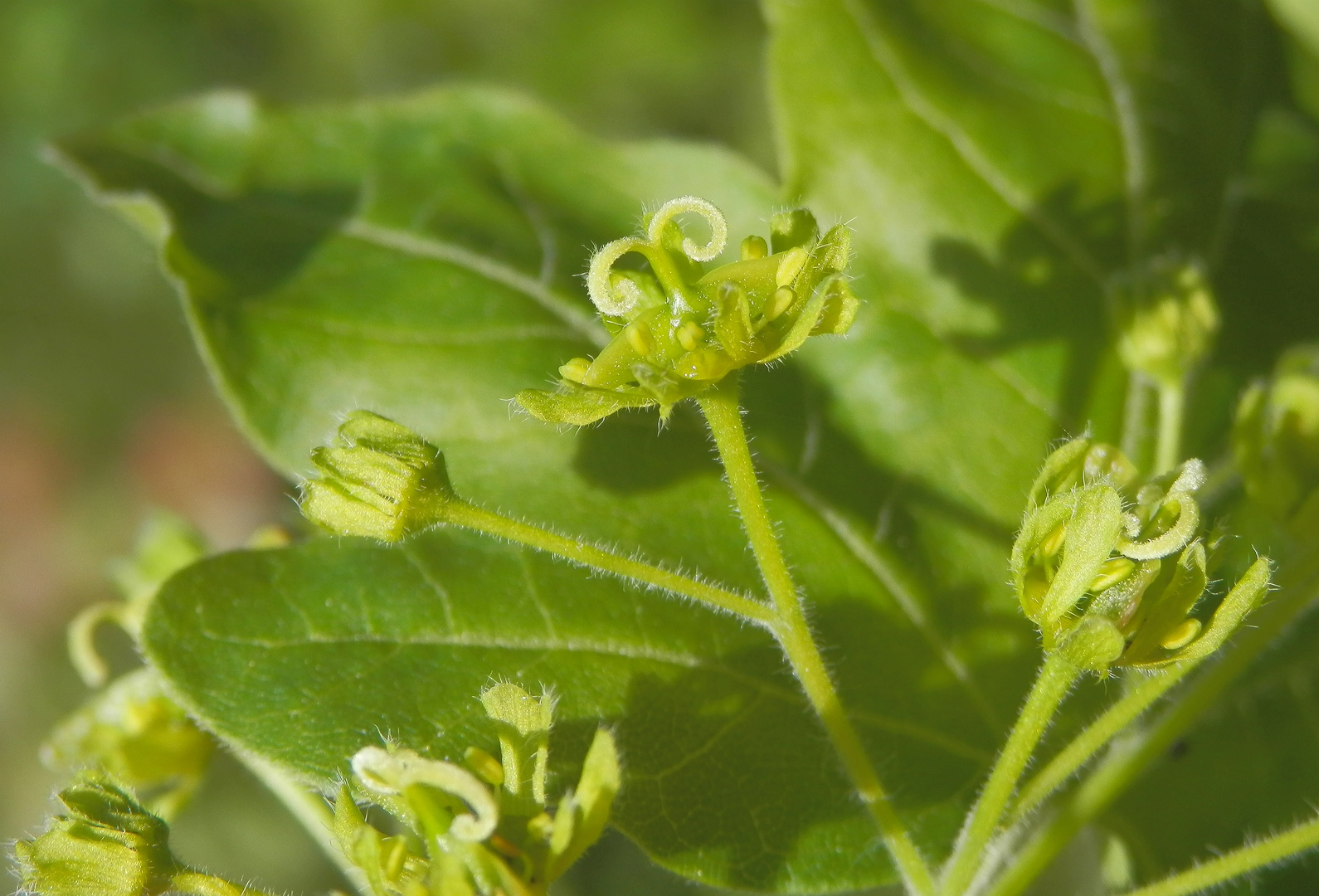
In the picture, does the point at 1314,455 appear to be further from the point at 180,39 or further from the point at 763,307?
the point at 180,39

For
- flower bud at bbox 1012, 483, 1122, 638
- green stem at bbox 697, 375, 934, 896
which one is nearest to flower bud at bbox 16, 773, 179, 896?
green stem at bbox 697, 375, 934, 896

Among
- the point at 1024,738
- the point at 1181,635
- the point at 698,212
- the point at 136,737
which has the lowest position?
the point at 136,737

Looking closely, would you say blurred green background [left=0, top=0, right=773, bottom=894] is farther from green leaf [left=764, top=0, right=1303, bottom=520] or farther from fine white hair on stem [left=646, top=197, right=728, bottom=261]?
fine white hair on stem [left=646, top=197, right=728, bottom=261]

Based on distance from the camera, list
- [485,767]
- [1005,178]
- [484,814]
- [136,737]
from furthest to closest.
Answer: [1005,178], [136,737], [485,767], [484,814]

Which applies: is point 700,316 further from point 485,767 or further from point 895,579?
point 895,579

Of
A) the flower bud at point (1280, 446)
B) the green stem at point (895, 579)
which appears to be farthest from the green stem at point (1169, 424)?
the green stem at point (895, 579)

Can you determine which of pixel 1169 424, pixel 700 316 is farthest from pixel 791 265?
pixel 1169 424
